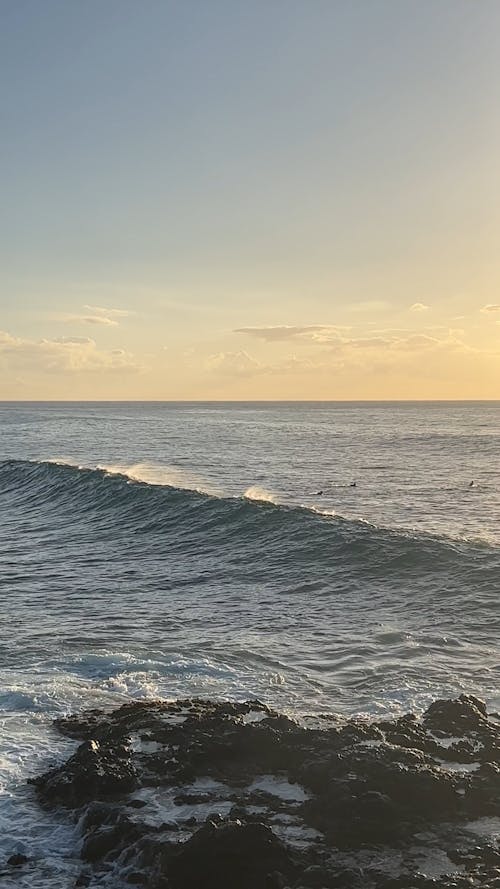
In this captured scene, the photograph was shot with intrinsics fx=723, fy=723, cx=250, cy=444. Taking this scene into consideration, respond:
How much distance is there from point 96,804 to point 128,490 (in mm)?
32358

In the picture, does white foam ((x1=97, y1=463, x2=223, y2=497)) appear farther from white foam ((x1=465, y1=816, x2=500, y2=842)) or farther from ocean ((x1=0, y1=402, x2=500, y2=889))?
white foam ((x1=465, y1=816, x2=500, y2=842))

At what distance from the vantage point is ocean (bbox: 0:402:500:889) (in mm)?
14141

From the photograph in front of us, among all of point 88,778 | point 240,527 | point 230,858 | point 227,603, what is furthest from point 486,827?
point 240,527

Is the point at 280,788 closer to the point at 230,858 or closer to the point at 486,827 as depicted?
the point at 230,858

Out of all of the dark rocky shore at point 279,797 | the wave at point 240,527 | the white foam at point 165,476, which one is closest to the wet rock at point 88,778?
the dark rocky shore at point 279,797

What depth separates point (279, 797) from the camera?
10.3 m

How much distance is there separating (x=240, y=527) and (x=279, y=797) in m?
A: 21.9

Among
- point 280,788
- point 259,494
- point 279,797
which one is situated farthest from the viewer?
point 259,494

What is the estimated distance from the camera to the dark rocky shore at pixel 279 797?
8.62 meters

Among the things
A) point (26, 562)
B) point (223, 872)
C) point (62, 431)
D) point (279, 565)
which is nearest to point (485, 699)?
point (223, 872)

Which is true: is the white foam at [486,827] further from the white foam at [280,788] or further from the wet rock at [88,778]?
the wet rock at [88,778]

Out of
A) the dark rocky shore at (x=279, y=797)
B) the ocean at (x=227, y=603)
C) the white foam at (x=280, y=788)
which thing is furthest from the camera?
the ocean at (x=227, y=603)

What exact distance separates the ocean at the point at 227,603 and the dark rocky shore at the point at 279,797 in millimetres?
731

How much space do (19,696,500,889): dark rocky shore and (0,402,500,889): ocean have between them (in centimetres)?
73
